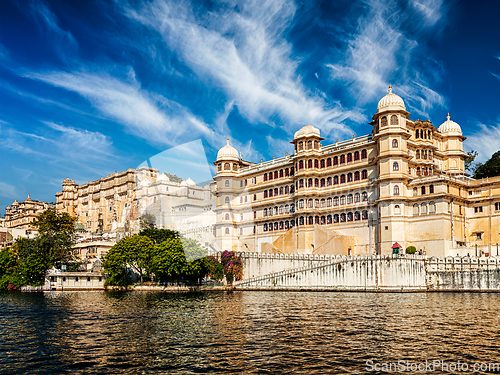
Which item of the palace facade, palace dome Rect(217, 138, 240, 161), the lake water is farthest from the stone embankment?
palace dome Rect(217, 138, 240, 161)

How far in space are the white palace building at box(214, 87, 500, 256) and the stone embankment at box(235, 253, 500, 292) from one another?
8756 mm

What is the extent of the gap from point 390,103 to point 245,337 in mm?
51614

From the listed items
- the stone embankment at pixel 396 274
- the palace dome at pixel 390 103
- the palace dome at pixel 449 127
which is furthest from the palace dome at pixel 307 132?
the stone embankment at pixel 396 274

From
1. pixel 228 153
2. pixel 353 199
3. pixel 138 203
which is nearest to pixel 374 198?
pixel 353 199

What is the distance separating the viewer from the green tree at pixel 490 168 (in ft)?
265

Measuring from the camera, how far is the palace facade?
89025 mm

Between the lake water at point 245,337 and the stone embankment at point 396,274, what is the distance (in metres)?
12.4

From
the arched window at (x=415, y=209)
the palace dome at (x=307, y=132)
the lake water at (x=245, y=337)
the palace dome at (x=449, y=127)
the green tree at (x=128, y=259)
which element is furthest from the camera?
the palace dome at (x=449, y=127)

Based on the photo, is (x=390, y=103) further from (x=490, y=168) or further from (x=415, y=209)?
(x=490, y=168)

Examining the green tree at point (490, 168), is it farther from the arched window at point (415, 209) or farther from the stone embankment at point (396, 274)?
the stone embankment at point (396, 274)

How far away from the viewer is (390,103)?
2657 inches

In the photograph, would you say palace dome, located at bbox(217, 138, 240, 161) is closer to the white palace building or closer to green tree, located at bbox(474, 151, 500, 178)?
the white palace building

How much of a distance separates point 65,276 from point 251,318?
48.9 m

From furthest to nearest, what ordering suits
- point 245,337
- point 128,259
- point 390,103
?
point 390,103 → point 128,259 → point 245,337
